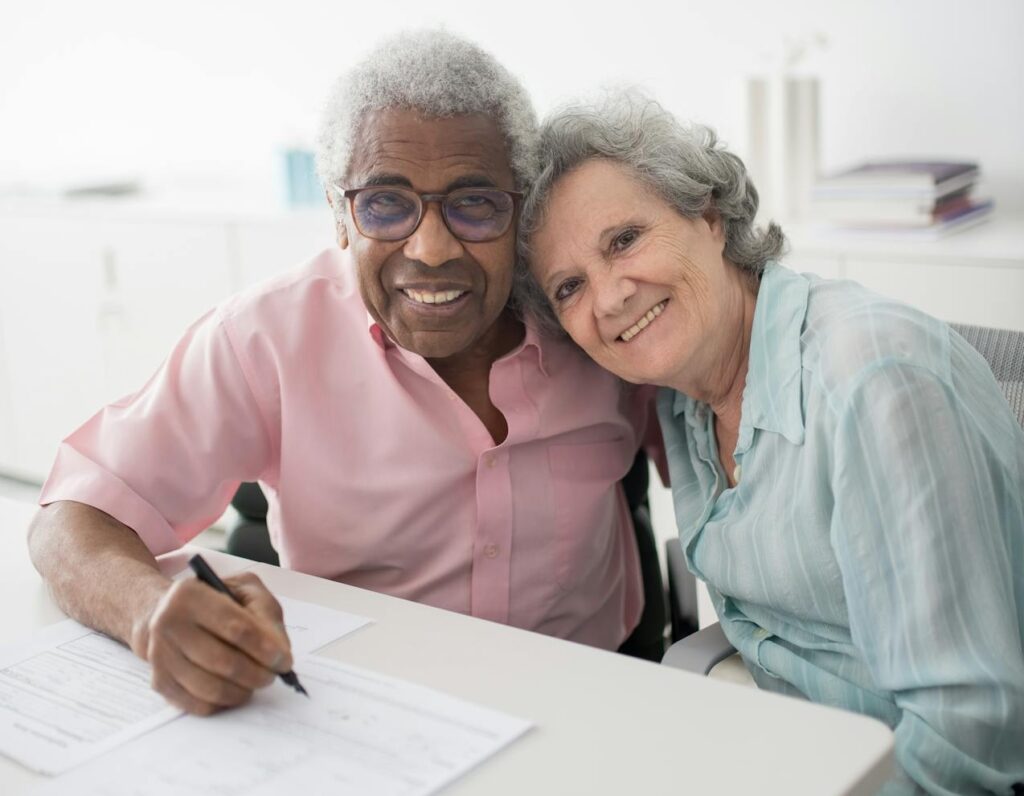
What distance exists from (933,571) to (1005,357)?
0.44 meters

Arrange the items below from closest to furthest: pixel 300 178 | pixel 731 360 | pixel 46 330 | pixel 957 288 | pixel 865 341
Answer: pixel 865 341, pixel 731 360, pixel 957 288, pixel 300 178, pixel 46 330

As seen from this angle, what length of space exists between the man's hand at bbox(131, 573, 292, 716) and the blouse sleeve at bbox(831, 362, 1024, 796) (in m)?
0.61

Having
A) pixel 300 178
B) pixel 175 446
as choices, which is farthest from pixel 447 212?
pixel 300 178

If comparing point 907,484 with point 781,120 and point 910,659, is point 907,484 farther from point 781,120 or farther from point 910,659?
point 781,120

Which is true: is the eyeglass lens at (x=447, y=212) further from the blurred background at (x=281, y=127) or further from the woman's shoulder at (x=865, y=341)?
the woman's shoulder at (x=865, y=341)

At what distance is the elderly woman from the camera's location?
1.21 meters

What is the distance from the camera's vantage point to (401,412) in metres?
1.67

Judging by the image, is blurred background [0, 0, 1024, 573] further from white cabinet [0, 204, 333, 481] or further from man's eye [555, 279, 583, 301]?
man's eye [555, 279, 583, 301]

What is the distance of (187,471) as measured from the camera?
5.41 feet

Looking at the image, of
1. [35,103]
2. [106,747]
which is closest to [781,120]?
[106,747]

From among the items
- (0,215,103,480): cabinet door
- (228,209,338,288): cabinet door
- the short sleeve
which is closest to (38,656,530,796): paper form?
the short sleeve

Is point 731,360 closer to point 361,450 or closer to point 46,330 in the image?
point 361,450

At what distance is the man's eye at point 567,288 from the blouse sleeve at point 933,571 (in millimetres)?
453

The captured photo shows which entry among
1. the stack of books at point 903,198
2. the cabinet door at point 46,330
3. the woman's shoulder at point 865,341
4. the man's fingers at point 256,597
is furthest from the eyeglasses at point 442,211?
the cabinet door at point 46,330
